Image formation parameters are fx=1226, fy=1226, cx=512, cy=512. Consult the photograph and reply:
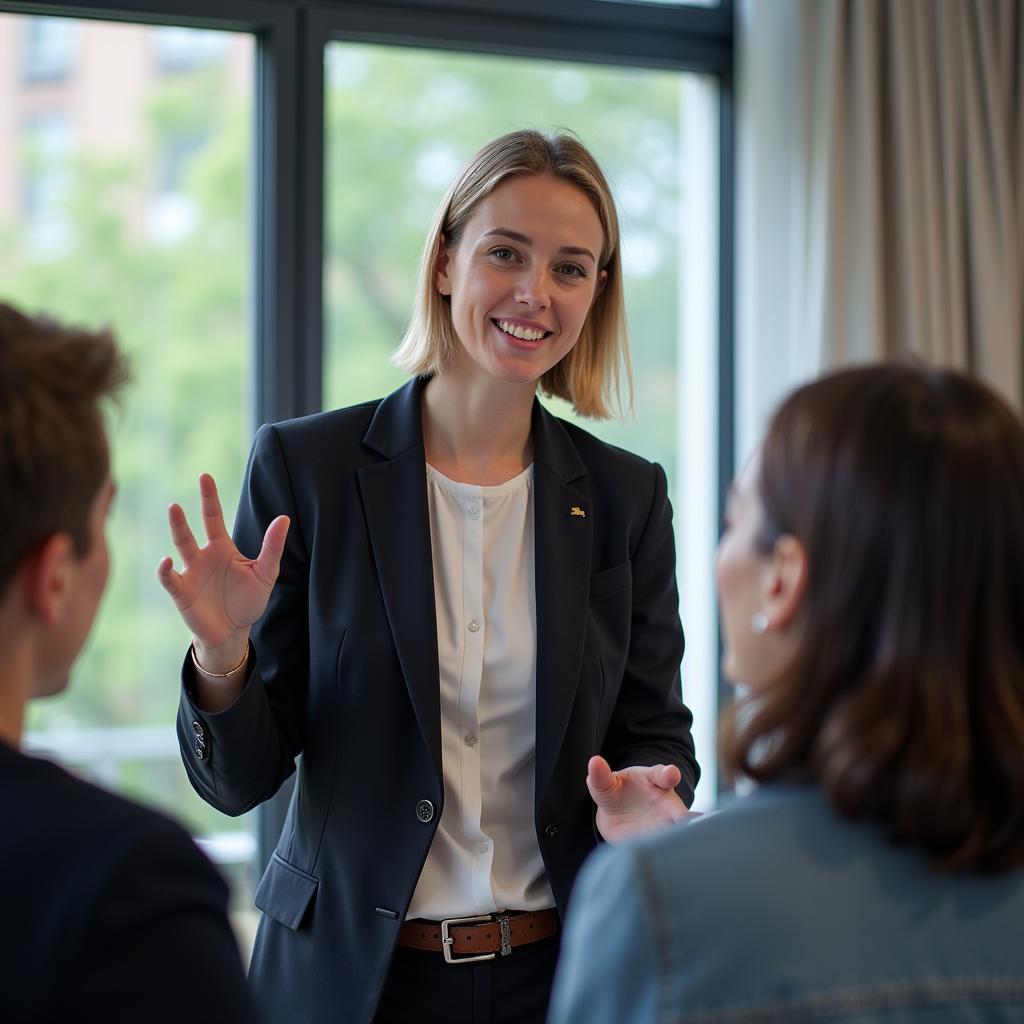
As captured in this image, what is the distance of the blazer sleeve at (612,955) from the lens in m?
0.89

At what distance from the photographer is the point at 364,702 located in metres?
1.65

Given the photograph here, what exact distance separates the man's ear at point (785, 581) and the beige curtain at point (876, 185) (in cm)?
223

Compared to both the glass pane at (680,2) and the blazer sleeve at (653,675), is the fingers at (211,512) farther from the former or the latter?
the glass pane at (680,2)

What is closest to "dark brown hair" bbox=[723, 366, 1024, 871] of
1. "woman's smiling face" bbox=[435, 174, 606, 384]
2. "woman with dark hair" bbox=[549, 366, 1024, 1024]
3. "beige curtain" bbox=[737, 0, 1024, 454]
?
"woman with dark hair" bbox=[549, 366, 1024, 1024]

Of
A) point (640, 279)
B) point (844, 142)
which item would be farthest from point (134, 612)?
point (844, 142)

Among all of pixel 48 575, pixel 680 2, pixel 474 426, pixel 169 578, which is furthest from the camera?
pixel 680 2

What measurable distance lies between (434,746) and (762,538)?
74cm

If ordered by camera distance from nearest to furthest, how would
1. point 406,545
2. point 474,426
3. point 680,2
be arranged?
point 406,545 < point 474,426 < point 680,2

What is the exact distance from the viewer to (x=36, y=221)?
309 centimetres

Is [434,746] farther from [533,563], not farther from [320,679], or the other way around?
[533,563]

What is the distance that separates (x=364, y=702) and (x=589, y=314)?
2.45ft

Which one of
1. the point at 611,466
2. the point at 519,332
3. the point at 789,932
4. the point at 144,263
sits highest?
the point at 144,263

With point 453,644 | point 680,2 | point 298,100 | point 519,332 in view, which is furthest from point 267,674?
point 680,2

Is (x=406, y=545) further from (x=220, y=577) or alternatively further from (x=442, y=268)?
(x=442, y=268)
